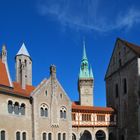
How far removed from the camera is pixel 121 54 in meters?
69.2

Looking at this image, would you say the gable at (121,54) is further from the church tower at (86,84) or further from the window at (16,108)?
the window at (16,108)

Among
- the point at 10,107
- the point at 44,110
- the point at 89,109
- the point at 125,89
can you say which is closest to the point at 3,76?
the point at 10,107

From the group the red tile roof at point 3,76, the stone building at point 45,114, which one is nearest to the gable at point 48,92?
the stone building at point 45,114

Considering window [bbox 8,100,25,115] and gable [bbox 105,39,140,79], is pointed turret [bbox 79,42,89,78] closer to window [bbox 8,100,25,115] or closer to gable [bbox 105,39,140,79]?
gable [bbox 105,39,140,79]

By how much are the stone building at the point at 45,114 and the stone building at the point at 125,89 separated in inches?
87.7

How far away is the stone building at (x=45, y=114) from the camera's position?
4934cm

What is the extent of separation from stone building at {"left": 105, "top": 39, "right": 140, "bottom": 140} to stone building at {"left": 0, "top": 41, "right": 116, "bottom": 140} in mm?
2228

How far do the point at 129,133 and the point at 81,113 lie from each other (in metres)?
9.36

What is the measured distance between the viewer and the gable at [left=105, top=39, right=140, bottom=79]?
64688 mm

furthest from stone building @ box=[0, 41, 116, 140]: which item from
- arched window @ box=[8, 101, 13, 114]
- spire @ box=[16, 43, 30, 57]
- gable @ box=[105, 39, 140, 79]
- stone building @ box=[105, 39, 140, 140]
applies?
spire @ box=[16, 43, 30, 57]

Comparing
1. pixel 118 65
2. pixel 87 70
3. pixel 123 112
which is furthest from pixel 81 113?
pixel 87 70

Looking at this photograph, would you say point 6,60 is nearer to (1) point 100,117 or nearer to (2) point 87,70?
(1) point 100,117

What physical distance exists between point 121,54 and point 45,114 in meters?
22.2

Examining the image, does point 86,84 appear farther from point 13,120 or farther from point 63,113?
point 13,120
